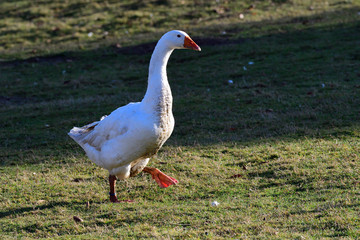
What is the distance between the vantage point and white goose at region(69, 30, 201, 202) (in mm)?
5961

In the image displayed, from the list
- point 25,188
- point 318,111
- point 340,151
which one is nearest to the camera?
point 25,188

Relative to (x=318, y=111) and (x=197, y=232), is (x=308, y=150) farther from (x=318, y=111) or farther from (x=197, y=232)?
(x=197, y=232)

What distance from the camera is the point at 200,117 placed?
1026 centimetres

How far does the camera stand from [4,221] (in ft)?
19.7

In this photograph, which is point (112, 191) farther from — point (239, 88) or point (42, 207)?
point (239, 88)

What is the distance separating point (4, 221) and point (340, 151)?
5.04m

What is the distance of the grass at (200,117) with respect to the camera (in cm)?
577

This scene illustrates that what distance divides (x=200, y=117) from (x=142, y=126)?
14.5 feet

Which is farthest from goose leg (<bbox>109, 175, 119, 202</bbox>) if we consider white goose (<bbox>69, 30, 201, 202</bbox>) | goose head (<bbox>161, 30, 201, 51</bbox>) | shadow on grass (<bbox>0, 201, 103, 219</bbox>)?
goose head (<bbox>161, 30, 201, 51</bbox>)

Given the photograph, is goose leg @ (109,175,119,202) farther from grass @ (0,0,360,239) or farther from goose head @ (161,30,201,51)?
goose head @ (161,30,201,51)

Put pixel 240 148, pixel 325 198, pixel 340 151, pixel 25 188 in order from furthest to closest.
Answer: pixel 240 148 → pixel 340 151 → pixel 25 188 → pixel 325 198

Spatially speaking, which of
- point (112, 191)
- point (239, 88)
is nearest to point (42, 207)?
point (112, 191)

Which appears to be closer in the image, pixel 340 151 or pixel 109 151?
pixel 109 151

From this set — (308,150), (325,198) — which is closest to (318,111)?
(308,150)
